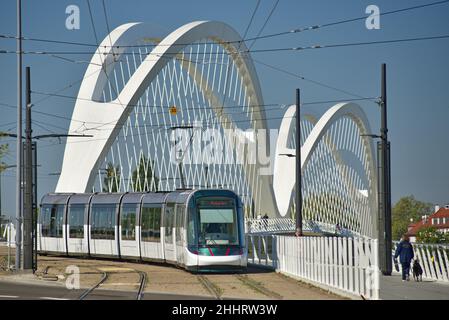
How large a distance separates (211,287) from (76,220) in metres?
17.1

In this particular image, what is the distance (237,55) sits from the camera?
65.2 metres

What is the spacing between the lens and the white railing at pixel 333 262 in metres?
21.0

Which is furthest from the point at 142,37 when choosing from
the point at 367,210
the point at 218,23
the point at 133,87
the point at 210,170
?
the point at 367,210

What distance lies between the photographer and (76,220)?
138ft

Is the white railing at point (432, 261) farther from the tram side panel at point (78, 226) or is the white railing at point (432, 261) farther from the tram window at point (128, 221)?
the tram side panel at point (78, 226)

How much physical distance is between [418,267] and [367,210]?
79.5 meters

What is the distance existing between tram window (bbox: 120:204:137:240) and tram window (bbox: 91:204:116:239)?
2.73ft

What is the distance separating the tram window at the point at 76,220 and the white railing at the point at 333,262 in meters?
9.15

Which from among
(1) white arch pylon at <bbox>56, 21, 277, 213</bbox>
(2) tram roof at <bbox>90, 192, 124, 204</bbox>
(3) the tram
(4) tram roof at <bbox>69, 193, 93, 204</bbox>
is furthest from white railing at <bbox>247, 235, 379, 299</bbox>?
(1) white arch pylon at <bbox>56, 21, 277, 213</bbox>

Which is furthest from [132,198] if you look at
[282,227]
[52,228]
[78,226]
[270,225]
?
[282,227]

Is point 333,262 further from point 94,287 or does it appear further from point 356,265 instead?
point 94,287
